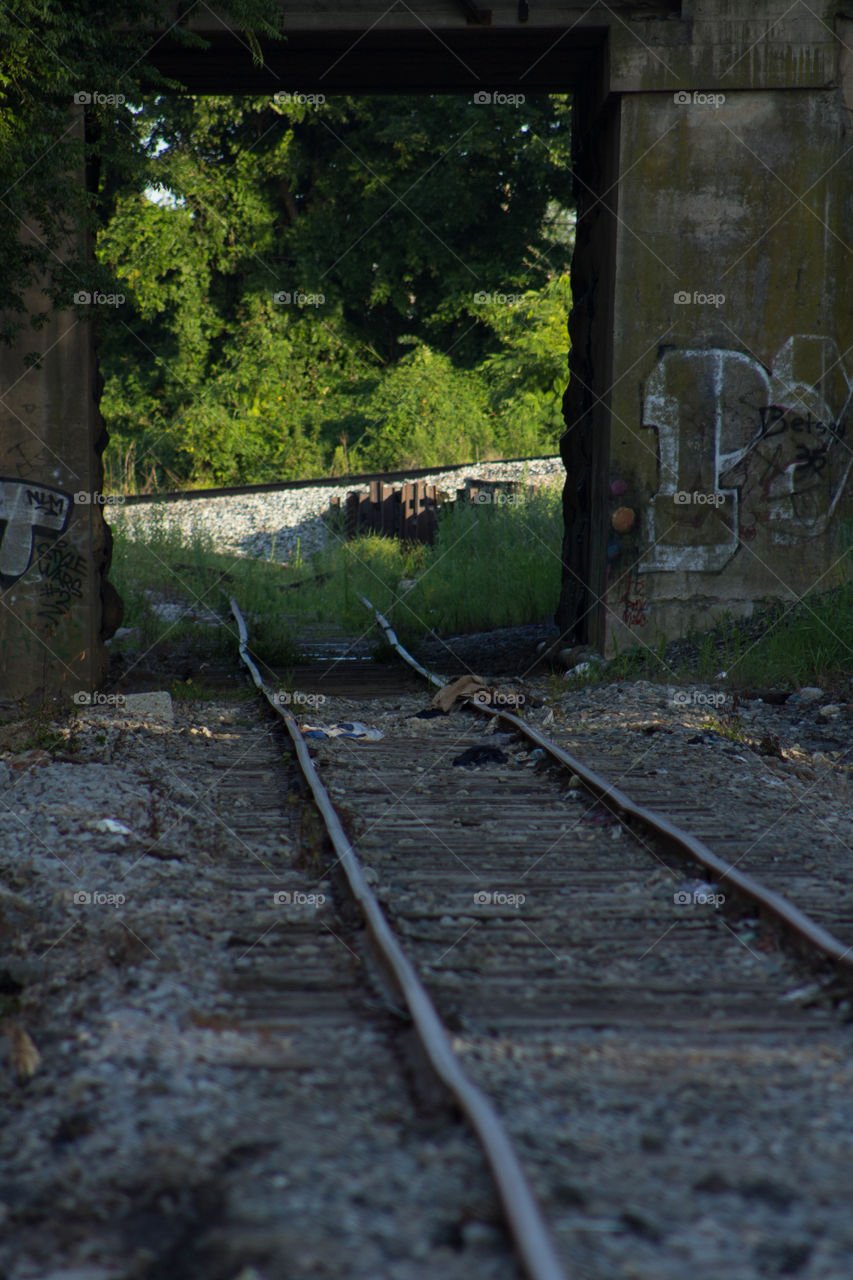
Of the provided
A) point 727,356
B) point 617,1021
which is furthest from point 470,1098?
point 727,356

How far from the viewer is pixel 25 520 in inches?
402

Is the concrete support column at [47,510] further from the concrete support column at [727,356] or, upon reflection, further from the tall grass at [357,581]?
the concrete support column at [727,356]

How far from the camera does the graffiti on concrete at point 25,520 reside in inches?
401

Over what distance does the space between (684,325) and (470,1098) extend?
9346mm

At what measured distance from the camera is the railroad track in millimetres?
2422

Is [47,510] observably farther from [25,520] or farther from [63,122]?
[63,122]

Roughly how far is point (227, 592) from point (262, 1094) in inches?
618

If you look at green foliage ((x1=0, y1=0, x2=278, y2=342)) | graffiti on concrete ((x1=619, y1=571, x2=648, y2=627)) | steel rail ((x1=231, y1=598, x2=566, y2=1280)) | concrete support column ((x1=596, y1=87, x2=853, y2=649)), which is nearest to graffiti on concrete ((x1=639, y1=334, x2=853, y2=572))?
concrete support column ((x1=596, y1=87, x2=853, y2=649))

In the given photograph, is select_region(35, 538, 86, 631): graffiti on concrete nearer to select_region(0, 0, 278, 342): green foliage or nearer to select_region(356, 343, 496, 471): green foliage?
select_region(0, 0, 278, 342): green foliage

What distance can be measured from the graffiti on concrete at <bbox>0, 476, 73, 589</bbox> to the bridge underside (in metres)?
0.02

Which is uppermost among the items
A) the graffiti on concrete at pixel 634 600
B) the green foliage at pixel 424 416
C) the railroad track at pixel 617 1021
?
the green foliage at pixel 424 416

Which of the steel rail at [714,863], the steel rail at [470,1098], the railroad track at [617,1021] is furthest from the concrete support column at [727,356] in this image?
the steel rail at [470,1098]

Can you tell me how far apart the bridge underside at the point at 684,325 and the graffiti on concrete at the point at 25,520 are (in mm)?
17

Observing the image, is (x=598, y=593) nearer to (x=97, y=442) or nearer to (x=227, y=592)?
(x=97, y=442)
